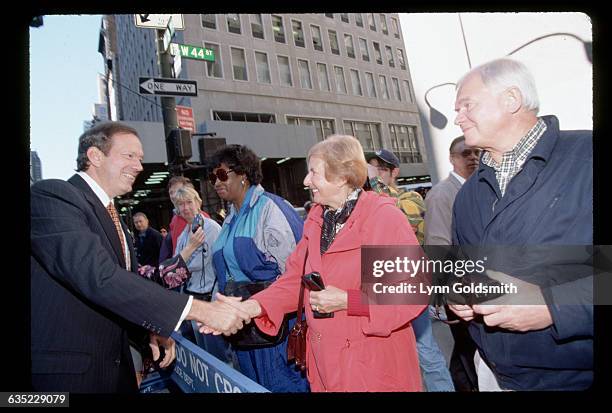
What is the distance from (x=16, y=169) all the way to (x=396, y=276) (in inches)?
74.1

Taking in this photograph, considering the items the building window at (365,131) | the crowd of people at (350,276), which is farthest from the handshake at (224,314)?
the building window at (365,131)

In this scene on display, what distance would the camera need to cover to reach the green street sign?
260 centimetres

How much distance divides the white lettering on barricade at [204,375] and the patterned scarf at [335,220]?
27.6 inches

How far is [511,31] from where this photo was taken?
1.70 meters

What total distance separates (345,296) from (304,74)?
206 centimetres

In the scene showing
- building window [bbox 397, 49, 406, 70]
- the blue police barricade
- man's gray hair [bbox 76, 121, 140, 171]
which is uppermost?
building window [bbox 397, 49, 406, 70]

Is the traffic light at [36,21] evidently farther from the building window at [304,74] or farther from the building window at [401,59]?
the building window at [401,59]

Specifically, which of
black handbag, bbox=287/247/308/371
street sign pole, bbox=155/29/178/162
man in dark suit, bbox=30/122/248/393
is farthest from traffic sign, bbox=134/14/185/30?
black handbag, bbox=287/247/308/371

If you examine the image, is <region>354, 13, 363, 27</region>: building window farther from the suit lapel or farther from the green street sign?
the suit lapel

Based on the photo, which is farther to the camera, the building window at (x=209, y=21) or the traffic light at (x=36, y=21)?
the building window at (x=209, y=21)

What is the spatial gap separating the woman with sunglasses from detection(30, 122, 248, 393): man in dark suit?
43cm

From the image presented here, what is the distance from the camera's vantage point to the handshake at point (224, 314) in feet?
5.18
